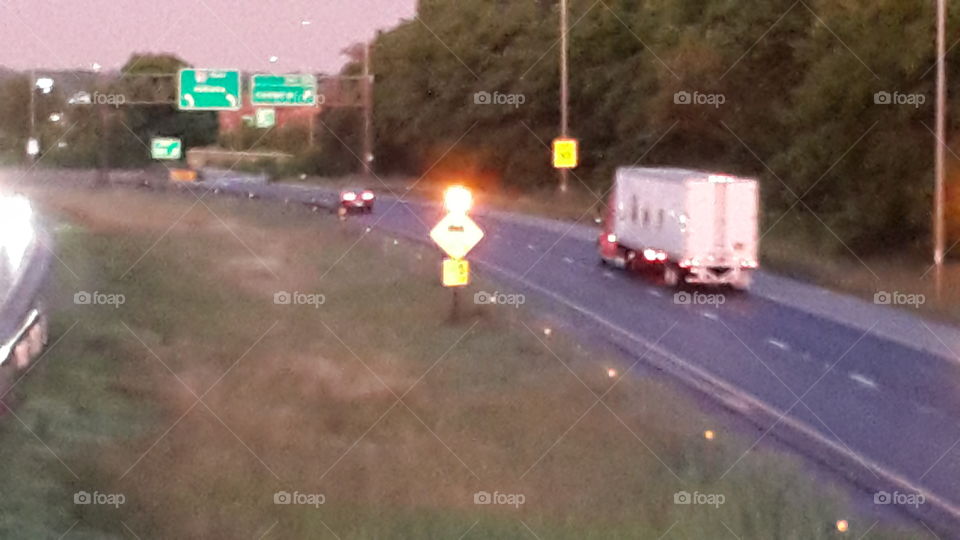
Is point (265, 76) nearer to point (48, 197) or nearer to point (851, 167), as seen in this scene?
point (48, 197)

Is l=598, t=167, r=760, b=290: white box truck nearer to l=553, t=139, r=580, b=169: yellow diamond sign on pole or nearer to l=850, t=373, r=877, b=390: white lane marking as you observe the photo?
l=850, t=373, r=877, b=390: white lane marking

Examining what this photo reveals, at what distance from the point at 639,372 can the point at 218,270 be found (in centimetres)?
1522

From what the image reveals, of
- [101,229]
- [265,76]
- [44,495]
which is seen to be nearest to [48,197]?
[265,76]

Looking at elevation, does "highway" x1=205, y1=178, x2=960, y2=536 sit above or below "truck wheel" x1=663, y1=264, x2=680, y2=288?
below

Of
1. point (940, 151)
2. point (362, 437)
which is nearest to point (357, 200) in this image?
point (940, 151)

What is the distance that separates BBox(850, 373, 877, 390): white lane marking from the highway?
0.01 meters

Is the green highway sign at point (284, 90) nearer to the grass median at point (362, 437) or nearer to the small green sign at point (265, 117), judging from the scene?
the small green sign at point (265, 117)

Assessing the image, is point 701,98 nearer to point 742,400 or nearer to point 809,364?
point 809,364

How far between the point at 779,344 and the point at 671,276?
10.8 meters

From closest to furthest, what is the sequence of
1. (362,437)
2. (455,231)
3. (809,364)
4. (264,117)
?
(362,437) → (809,364) → (455,231) → (264,117)

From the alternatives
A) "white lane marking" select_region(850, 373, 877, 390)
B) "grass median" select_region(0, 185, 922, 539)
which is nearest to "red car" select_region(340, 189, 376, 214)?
"grass median" select_region(0, 185, 922, 539)

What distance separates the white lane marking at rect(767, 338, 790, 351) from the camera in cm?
2406

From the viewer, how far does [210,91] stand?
204ft

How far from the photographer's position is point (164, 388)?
17594mm
